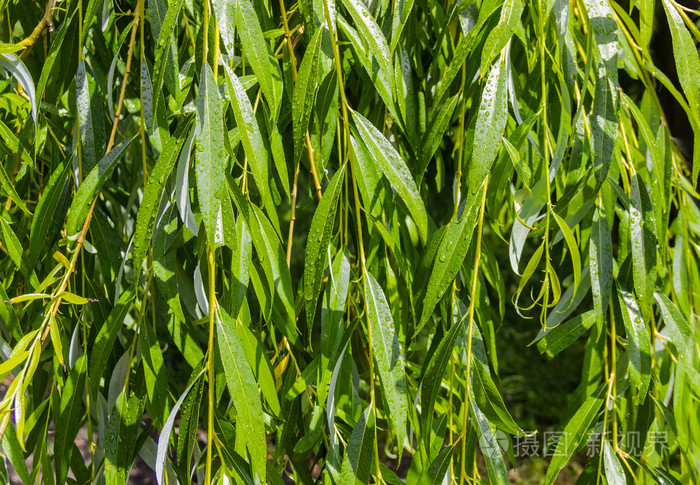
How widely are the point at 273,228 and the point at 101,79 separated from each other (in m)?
0.29

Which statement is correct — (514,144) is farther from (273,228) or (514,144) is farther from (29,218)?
(29,218)

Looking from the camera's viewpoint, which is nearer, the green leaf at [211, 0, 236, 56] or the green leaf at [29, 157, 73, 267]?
the green leaf at [211, 0, 236, 56]

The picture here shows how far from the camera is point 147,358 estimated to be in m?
0.58

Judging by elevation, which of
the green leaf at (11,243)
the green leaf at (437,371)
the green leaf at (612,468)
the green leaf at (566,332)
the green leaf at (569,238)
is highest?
the green leaf at (11,243)

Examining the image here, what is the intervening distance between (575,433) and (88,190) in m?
0.50

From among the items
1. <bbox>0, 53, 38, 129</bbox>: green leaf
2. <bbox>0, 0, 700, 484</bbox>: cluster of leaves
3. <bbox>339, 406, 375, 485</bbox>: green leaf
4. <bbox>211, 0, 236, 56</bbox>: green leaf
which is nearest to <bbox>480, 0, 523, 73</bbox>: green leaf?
<bbox>0, 0, 700, 484</bbox>: cluster of leaves

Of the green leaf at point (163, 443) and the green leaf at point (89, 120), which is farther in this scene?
the green leaf at point (89, 120)

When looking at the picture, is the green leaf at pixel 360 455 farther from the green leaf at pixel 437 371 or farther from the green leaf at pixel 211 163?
the green leaf at pixel 211 163

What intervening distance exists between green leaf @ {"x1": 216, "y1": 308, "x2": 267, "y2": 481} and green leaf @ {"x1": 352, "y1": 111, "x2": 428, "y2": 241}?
0.18m

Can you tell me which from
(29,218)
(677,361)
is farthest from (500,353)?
(29,218)

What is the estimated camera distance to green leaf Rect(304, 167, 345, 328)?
0.52m

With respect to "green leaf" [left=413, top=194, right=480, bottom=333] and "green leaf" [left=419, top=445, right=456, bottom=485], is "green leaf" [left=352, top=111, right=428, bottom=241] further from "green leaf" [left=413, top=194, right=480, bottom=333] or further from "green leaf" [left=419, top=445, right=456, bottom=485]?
"green leaf" [left=419, top=445, right=456, bottom=485]

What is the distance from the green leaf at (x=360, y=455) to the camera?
0.53m

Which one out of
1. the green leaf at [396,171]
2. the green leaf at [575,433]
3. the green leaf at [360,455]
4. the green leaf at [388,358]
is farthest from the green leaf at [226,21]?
the green leaf at [575,433]
